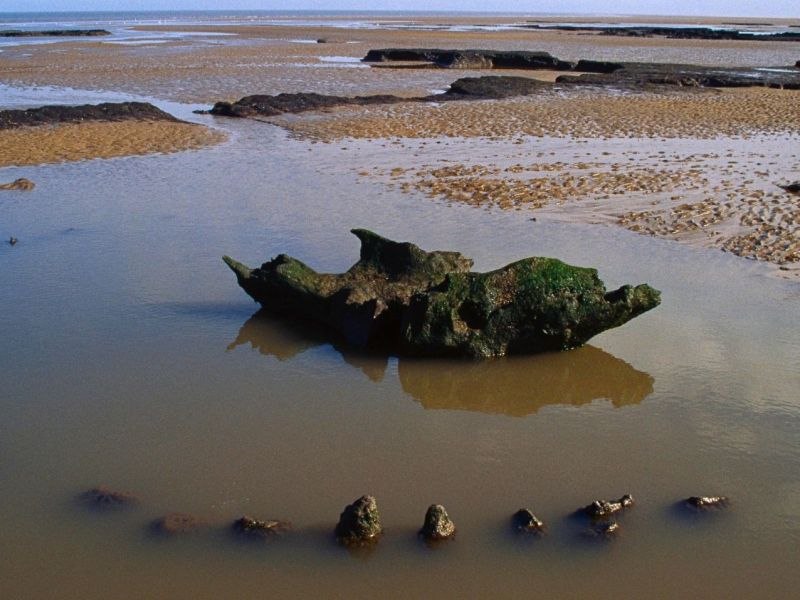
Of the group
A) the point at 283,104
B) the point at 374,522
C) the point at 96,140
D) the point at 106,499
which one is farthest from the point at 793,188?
the point at 283,104

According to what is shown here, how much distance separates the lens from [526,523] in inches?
197

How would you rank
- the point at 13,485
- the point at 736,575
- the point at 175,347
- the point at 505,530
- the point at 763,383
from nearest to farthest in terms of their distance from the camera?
1. the point at 736,575
2. the point at 505,530
3. the point at 13,485
4. the point at 763,383
5. the point at 175,347

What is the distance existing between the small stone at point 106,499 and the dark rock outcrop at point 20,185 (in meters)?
9.90

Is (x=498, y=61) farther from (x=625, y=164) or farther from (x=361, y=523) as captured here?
(x=361, y=523)

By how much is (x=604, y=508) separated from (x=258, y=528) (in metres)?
2.05

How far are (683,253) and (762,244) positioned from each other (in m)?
1.05

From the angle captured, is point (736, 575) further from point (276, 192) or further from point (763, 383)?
point (276, 192)

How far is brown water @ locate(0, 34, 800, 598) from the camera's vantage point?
15.3 ft

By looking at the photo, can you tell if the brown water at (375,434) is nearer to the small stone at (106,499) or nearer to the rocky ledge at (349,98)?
the small stone at (106,499)

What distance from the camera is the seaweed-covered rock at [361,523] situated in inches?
190

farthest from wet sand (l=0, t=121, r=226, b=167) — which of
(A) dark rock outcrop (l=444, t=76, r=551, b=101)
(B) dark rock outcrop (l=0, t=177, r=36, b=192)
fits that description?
(A) dark rock outcrop (l=444, t=76, r=551, b=101)

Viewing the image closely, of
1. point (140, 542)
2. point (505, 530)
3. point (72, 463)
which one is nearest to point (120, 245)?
point (72, 463)

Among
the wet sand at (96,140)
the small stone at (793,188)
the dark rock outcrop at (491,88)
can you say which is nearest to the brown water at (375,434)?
the small stone at (793,188)

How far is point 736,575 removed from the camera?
4.61 m
